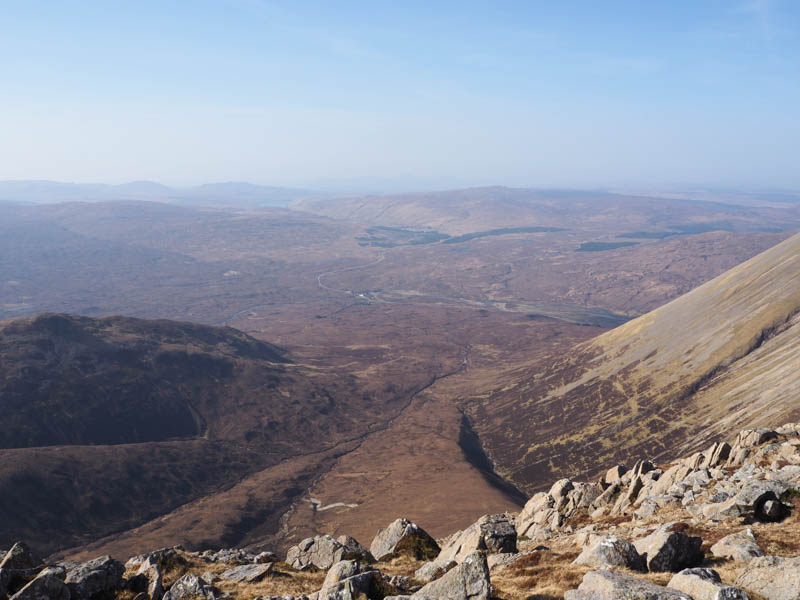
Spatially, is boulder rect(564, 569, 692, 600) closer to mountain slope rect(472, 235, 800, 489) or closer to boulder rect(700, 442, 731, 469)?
boulder rect(700, 442, 731, 469)

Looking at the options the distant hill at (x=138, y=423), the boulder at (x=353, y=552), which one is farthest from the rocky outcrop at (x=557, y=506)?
the distant hill at (x=138, y=423)

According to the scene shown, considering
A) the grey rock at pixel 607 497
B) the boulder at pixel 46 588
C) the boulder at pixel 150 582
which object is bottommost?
the grey rock at pixel 607 497

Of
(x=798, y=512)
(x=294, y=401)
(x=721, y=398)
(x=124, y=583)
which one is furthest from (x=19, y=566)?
(x=294, y=401)

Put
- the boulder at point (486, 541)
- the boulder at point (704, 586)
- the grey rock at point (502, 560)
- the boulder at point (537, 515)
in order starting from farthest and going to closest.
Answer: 1. the boulder at point (537, 515)
2. the boulder at point (486, 541)
3. the grey rock at point (502, 560)
4. the boulder at point (704, 586)

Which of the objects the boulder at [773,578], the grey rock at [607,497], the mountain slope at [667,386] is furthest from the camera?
the mountain slope at [667,386]

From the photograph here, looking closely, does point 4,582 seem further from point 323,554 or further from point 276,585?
point 323,554

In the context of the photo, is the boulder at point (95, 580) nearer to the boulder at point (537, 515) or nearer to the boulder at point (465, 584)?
the boulder at point (465, 584)

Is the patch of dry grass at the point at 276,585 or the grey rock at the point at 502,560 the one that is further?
the grey rock at the point at 502,560
